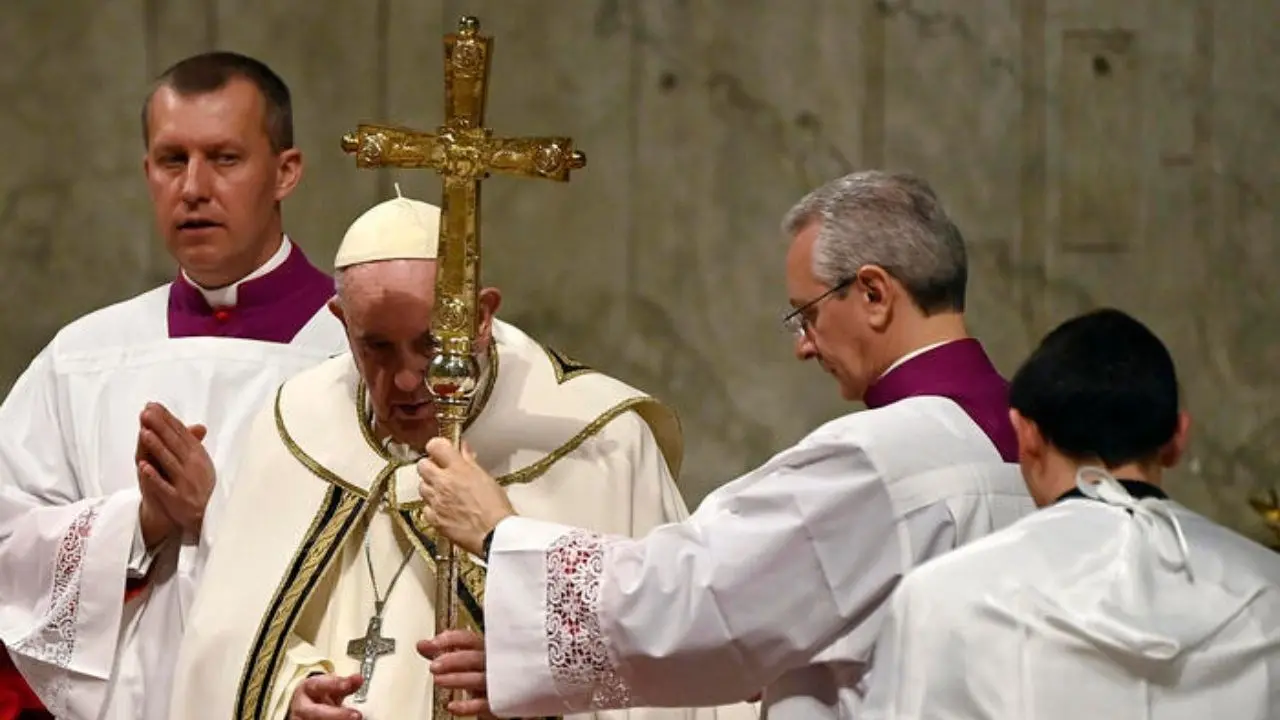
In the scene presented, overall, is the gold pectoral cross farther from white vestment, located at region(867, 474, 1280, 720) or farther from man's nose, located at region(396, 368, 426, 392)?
white vestment, located at region(867, 474, 1280, 720)

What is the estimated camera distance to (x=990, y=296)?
712cm

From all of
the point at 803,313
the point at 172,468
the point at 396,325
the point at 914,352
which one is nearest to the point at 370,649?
the point at 396,325

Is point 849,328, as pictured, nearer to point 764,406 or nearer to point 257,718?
point 257,718

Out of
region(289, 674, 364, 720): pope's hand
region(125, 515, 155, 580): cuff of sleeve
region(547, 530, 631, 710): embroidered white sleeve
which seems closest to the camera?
region(547, 530, 631, 710): embroidered white sleeve

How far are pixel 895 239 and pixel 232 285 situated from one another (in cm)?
211

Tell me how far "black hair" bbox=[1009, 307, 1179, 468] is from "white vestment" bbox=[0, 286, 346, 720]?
2295 millimetres

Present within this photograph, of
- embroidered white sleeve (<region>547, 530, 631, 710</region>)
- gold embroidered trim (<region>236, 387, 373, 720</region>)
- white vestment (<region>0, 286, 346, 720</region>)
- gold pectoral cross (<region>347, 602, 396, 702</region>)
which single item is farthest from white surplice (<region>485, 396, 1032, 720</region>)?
white vestment (<region>0, 286, 346, 720</region>)

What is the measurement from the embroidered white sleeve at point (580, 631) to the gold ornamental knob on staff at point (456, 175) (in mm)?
288

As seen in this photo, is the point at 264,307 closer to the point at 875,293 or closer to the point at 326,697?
the point at 326,697

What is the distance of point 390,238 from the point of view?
15.3 ft

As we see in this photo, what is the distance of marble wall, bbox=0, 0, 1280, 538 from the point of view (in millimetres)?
7059

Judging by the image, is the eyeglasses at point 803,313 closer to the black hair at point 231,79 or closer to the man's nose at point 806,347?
the man's nose at point 806,347

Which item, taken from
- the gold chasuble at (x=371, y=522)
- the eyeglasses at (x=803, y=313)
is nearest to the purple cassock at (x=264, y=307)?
the gold chasuble at (x=371, y=522)

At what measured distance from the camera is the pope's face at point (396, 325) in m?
4.59
